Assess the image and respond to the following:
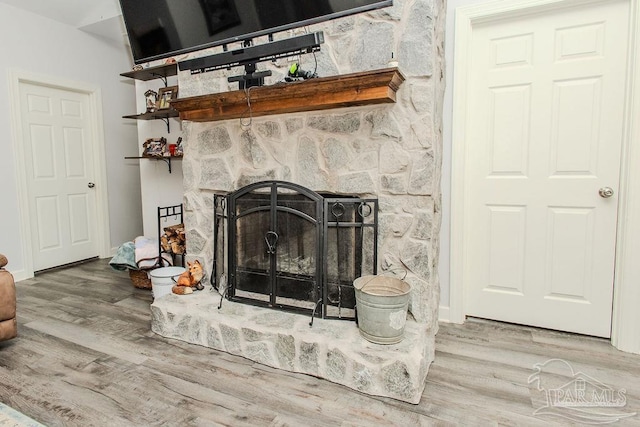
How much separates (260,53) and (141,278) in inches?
87.6

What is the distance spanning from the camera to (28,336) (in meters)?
2.28

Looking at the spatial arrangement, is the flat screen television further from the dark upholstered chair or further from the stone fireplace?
the dark upholstered chair

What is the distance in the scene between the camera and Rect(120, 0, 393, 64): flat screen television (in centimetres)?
172

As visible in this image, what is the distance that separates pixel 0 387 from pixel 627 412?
2.85 meters

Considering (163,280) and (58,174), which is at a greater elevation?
(58,174)

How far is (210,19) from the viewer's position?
6.34 feet

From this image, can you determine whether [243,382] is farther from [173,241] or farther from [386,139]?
[173,241]

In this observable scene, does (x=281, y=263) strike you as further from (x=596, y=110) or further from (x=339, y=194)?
(x=596, y=110)

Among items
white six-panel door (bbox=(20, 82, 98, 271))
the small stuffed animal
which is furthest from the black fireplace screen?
white six-panel door (bbox=(20, 82, 98, 271))

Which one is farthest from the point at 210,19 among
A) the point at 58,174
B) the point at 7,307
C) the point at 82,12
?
the point at 58,174

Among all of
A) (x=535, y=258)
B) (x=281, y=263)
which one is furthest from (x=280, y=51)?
(x=535, y=258)

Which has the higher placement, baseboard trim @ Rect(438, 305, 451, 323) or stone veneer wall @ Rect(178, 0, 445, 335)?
stone veneer wall @ Rect(178, 0, 445, 335)

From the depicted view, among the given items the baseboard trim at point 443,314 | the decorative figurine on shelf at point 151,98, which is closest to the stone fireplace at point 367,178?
the baseboard trim at point 443,314

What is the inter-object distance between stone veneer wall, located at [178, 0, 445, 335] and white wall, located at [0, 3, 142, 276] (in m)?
2.68
